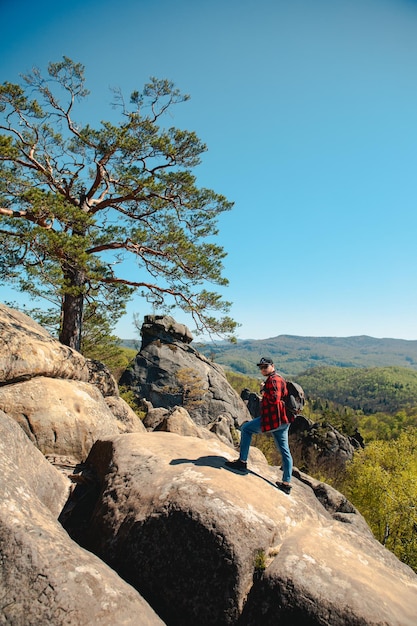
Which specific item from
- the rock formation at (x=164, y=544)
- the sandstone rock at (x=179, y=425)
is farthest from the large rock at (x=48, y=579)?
the sandstone rock at (x=179, y=425)

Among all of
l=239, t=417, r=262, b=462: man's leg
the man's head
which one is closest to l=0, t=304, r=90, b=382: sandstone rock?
l=239, t=417, r=262, b=462: man's leg

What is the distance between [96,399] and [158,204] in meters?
8.89

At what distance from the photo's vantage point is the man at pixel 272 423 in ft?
21.1

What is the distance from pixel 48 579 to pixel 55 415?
4732 mm

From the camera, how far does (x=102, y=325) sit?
24.5 meters

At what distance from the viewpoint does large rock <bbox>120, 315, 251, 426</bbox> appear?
36.6 meters

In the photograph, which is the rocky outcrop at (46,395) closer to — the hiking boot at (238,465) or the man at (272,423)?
the hiking boot at (238,465)

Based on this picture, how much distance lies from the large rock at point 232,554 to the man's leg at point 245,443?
0.35m

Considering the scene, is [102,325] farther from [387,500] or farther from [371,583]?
[387,500]

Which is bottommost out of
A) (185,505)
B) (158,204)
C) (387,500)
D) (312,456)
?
(312,456)

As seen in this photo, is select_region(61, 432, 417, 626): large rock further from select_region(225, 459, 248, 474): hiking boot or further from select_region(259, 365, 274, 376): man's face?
select_region(259, 365, 274, 376): man's face

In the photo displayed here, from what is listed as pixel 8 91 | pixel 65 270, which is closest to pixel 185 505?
pixel 65 270

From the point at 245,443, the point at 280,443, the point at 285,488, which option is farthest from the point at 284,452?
the point at 245,443

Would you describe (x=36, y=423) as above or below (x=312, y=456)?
above
